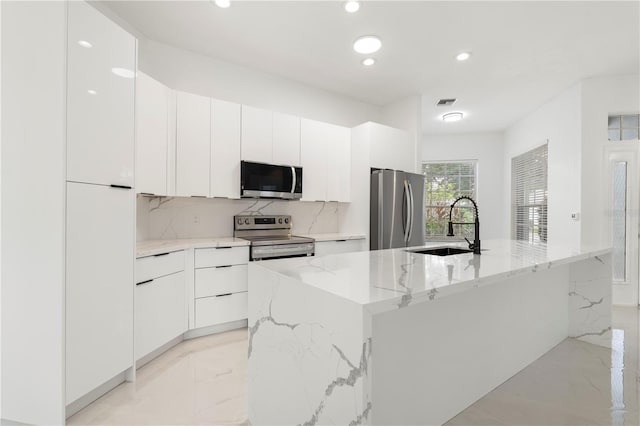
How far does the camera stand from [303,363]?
48.0 inches

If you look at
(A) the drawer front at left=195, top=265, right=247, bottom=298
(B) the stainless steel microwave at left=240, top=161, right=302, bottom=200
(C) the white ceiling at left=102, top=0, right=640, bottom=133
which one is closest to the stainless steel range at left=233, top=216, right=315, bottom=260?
(A) the drawer front at left=195, top=265, right=247, bottom=298

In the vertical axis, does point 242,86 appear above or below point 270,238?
above

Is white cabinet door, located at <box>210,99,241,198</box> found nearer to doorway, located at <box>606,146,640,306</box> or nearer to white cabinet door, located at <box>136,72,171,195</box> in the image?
white cabinet door, located at <box>136,72,171,195</box>

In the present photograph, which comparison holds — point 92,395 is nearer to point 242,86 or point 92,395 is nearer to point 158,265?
point 158,265

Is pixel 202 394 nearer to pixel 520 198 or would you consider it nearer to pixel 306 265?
pixel 306 265

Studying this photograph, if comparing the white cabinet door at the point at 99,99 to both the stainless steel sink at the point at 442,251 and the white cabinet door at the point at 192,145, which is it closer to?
the white cabinet door at the point at 192,145

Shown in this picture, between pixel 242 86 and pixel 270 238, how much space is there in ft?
5.94

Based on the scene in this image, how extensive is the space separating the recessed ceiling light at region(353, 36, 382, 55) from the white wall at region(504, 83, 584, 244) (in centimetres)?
288

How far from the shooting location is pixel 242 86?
3568 mm

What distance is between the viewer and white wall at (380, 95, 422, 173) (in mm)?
4297

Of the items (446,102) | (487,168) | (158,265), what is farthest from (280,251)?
(487,168)

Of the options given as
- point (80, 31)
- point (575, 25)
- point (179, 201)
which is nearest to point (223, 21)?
point (80, 31)

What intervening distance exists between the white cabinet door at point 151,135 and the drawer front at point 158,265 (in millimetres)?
572

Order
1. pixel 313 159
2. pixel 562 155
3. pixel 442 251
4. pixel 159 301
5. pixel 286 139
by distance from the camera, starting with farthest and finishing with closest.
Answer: pixel 562 155 → pixel 313 159 → pixel 286 139 → pixel 159 301 → pixel 442 251
